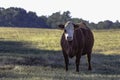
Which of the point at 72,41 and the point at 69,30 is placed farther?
the point at 72,41

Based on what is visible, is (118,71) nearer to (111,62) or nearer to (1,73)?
(111,62)

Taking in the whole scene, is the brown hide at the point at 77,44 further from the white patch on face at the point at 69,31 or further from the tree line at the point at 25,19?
the tree line at the point at 25,19

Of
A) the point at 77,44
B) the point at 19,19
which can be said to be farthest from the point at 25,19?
the point at 77,44

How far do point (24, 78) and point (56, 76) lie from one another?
Result: 4.37ft

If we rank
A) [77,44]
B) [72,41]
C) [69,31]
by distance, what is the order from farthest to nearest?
[77,44], [72,41], [69,31]

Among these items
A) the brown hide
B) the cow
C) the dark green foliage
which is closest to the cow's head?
the cow

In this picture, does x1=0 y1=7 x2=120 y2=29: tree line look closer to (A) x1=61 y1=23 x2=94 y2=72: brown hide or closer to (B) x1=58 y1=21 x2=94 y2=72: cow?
(A) x1=61 y1=23 x2=94 y2=72: brown hide

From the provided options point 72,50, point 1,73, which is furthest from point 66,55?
point 1,73

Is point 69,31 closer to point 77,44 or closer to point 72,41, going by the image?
point 72,41

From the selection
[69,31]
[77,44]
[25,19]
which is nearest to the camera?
[69,31]

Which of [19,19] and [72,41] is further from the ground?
[72,41]

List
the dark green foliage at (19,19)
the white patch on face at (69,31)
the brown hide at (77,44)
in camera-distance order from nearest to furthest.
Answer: the white patch on face at (69,31) → the brown hide at (77,44) → the dark green foliage at (19,19)

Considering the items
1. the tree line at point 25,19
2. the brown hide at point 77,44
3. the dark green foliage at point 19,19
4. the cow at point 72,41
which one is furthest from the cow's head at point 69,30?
the dark green foliage at point 19,19

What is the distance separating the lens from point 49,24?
107250mm
